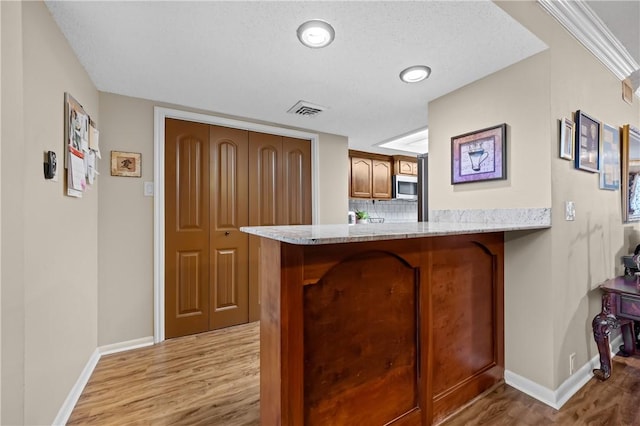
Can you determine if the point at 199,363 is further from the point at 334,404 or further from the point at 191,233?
the point at 334,404

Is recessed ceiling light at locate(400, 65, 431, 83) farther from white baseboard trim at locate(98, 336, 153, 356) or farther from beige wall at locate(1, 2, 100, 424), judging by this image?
white baseboard trim at locate(98, 336, 153, 356)

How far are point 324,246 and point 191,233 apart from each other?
1.96 meters

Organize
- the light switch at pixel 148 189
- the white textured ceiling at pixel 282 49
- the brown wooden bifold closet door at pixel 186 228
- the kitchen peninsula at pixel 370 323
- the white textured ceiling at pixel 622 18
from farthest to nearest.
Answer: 1. the brown wooden bifold closet door at pixel 186 228
2. the light switch at pixel 148 189
3. the white textured ceiling at pixel 622 18
4. the white textured ceiling at pixel 282 49
5. the kitchen peninsula at pixel 370 323

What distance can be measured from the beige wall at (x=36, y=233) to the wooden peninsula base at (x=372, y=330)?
39.2 inches

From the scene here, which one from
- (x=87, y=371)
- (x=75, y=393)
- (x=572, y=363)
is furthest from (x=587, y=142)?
(x=87, y=371)

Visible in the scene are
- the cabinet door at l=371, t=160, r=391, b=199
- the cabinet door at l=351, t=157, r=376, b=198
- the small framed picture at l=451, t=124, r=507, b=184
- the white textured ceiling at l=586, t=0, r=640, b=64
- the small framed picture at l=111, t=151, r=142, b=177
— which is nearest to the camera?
the white textured ceiling at l=586, t=0, r=640, b=64

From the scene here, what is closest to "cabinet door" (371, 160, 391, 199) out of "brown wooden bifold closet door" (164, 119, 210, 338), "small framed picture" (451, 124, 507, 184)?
"small framed picture" (451, 124, 507, 184)

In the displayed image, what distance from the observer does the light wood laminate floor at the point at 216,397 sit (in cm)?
153

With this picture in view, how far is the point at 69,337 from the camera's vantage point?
64.9 inches

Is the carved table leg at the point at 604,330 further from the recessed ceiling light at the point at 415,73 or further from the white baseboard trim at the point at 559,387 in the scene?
the recessed ceiling light at the point at 415,73

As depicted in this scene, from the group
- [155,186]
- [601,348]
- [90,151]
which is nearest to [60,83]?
[90,151]

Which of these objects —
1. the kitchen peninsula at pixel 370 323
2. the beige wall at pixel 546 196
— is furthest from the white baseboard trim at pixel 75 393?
the beige wall at pixel 546 196

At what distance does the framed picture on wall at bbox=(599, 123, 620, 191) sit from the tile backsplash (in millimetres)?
3095

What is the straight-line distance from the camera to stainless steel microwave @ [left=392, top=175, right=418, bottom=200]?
4.83m
